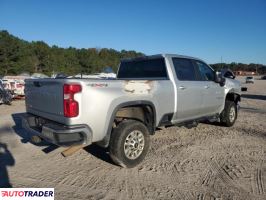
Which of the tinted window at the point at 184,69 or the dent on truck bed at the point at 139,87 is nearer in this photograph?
the dent on truck bed at the point at 139,87

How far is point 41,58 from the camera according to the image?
232 feet

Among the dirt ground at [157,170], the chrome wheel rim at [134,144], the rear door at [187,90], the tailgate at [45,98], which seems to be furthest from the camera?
the rear door at [187,90]

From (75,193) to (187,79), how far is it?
11.2ft

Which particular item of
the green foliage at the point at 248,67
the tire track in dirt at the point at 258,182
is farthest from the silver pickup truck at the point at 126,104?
the green foliage at the point at 248,67

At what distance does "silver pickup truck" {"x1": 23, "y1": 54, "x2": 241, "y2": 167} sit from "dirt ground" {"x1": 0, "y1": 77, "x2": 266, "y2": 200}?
488 millimetres

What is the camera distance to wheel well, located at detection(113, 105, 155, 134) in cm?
A: 506

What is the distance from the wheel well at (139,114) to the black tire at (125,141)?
8.3 inches

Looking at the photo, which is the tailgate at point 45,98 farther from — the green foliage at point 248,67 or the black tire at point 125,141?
the green foliage at point 248,67

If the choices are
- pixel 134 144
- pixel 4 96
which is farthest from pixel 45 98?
pixel 4 96

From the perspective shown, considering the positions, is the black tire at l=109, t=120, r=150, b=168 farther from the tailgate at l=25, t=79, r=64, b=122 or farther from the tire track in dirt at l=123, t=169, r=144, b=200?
the tailgate at l=25, t=79, r=64, b=122

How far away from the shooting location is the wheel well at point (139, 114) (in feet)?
16.6

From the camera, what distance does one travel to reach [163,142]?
659 centimetres

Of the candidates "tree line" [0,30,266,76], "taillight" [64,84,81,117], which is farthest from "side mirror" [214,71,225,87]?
"tree line" [0,30,266,76]

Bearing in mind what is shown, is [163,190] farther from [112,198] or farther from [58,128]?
[58,128]
